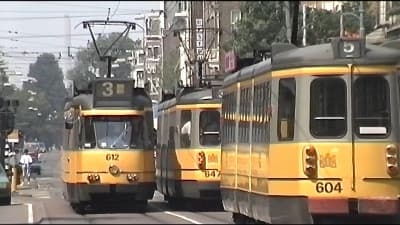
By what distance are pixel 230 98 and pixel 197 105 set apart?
6.26 metres

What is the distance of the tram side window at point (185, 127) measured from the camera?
28328mm

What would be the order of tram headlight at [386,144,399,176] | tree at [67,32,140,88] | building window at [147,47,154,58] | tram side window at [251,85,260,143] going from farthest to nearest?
1. building window at [147,47,154,58]
2. tree at [67,32,140,88]
3. tram side window at [251,85,260,143]
4. tram headlight at [386,144,399,176]

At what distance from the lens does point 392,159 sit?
1734 cm

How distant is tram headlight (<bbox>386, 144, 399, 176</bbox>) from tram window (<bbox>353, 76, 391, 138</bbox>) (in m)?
0.26

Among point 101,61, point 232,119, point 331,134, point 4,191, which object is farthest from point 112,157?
point 101,61

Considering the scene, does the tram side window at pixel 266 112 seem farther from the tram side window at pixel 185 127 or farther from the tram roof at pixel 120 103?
the tram side window at pixel 185 127

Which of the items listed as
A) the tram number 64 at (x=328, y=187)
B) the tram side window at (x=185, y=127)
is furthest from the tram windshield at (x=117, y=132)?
the tram number 64 at (x=328, y=187)

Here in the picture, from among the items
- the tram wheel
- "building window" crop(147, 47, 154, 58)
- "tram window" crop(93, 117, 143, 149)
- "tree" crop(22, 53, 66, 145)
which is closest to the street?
the tram wheel

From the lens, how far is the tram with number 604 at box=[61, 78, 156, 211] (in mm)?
25984

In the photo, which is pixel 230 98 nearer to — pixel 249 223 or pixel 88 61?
pixel 249 223

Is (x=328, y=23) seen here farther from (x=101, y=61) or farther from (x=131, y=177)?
(x=131, y=177)

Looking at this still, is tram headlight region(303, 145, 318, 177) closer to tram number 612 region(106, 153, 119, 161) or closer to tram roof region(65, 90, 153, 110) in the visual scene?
tram number 612 region(106, 153, 119, 161)

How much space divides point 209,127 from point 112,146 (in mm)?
3138

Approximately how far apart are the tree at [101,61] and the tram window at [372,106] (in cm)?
1968
